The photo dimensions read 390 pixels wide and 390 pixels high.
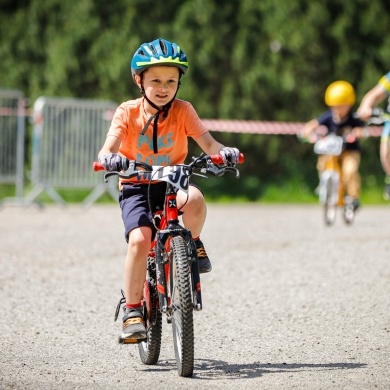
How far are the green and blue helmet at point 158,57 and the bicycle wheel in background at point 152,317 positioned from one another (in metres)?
1.02

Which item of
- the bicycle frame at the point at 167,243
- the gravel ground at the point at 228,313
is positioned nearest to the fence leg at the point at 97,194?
the gravel ground at the point at 228,313

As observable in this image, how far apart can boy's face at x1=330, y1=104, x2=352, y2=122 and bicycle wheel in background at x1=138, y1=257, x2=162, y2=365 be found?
9589mm

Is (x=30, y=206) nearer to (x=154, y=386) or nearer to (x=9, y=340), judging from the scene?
(x=9, y=340)

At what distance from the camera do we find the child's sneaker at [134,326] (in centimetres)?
571

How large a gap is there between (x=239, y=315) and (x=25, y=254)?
13.3ft

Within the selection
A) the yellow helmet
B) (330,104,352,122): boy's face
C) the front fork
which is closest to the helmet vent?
the front fork

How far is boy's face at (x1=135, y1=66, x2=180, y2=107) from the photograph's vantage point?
5902mm

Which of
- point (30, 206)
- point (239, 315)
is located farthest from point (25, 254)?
point (30, 206)

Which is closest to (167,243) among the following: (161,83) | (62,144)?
(161,83)

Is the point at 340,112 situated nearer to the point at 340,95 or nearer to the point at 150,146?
the point at 340,95

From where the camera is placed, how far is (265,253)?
440 inches

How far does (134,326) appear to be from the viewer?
18.8 feet

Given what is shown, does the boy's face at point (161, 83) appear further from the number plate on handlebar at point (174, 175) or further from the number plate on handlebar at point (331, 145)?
the number plate on handlebar at point (331, 145)

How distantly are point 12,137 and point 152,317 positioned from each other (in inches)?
472
